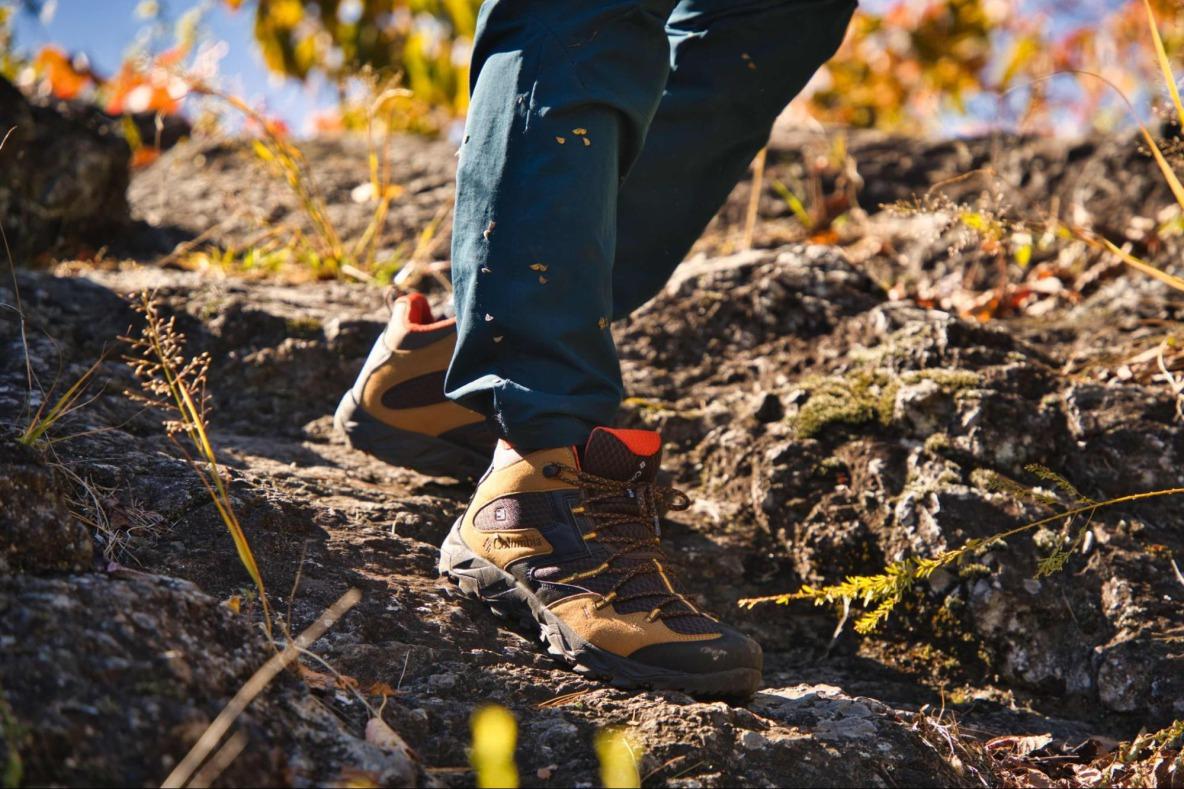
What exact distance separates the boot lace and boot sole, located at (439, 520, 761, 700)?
0.23 feet

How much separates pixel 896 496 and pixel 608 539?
0.73 metres

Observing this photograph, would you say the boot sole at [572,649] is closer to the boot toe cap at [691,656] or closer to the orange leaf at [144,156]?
the boot toe cap at [691,656]

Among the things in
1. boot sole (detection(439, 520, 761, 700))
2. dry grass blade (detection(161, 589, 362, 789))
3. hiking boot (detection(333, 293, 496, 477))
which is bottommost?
boot sole (detection(439, 520, 761, 700))

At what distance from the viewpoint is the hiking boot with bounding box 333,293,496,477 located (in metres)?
2.04

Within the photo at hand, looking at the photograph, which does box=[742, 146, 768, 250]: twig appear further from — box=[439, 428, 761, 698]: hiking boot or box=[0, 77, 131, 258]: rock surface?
box=[0, 77, 131, 258]: rock surface

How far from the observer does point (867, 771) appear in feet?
4.33

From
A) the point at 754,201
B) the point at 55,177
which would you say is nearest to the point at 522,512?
the point at 754,201

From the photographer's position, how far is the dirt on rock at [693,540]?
3.64 feet

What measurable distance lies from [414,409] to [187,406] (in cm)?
44

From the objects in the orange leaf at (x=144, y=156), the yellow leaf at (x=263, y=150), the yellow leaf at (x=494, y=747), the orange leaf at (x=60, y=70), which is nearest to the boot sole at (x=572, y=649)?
the yellow leaf at (x=494, y=747)

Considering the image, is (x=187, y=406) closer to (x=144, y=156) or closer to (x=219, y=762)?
(x=219, y=762)

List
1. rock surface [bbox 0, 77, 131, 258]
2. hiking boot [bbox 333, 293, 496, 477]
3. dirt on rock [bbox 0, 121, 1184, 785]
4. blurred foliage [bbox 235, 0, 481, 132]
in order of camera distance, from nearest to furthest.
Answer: dirt on rock [bbox 0, 121, 1184, 785]
hiking boot [bbox 333, 293, 496, 477]
rock surface [bbox 0, 77, 131, 258]
blurred foliage [bbox 235, 0, 481, 132]

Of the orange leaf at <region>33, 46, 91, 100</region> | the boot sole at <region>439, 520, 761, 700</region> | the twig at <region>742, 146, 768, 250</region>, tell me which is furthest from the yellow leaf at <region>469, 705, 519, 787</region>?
the orange leaf at <region>33, 46, 91, 100</region>

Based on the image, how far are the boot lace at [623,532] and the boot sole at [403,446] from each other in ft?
1.74
